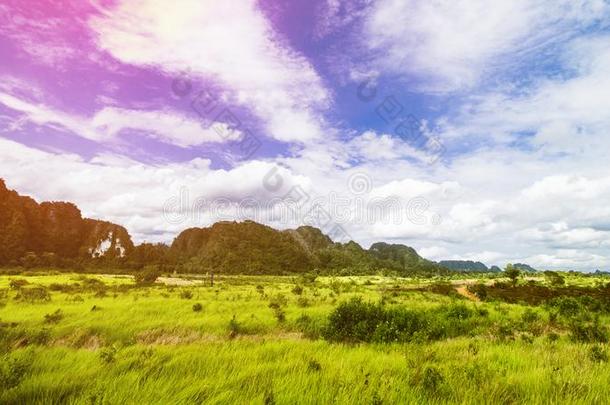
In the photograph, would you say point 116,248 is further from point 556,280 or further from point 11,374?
point 11,374

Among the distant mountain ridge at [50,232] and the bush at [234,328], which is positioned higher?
the distant mountain ridge at [50,232]

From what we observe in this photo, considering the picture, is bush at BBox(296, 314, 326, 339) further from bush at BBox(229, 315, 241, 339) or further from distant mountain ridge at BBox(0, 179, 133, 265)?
distant mountain ridge at BBox(0, 179, 133, 265)

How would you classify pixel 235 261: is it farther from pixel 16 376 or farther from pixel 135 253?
pixel 16 376

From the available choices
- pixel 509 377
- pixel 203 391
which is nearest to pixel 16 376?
Result: pixel 203 391

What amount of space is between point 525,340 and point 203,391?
9.63 metres

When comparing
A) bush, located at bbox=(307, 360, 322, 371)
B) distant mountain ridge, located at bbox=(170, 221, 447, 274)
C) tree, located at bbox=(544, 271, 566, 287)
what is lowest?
bush, located at bbox=(307, 360, 322, 371)

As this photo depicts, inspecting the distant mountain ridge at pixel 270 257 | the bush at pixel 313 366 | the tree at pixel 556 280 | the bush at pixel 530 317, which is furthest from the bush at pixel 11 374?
the distant mountain ridge at pixel 270 257

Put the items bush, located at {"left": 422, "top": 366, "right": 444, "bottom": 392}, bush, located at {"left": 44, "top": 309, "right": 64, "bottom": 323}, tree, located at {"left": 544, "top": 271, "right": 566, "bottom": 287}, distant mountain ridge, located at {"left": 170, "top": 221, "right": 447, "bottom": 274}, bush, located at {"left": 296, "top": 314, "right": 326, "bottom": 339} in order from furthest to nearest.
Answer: distant mountain ridge, located at {"left": 170, "top": 221, "right": 447, "bottom": 274} → tree, located at {"left": 544, "top": 271, "right": 566, "bottom": 287} → bush, located at {"left": 296, "top": 314, "right": 326, "bottom": 339} → bush, located at {"left": 44, "top": 309, "right": 64, "bottom": 323} → bush, located at {"left": 422, "top": 366, "right": 444, "bottom": 392}

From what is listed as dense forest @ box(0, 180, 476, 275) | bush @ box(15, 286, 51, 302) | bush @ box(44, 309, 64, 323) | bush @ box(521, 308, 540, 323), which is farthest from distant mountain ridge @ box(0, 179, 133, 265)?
bush @ box(521, 308, 540, 323)

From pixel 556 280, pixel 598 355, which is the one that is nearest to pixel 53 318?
pixel 598 355

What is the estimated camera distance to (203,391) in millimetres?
4055

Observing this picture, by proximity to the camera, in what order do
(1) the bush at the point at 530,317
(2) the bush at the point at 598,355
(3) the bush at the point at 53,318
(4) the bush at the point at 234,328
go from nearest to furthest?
(2) the bush at the point at 598,355 → (4) the bush at the point at 234,328 → (3) the bush at the point at 53,318 → (1) the bush at the point at 530,317

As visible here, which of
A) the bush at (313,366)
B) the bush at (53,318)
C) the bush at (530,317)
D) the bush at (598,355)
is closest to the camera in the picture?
the bush at (313,366)

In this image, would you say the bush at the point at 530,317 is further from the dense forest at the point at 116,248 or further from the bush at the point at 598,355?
the dense forest at the point at 116,248
